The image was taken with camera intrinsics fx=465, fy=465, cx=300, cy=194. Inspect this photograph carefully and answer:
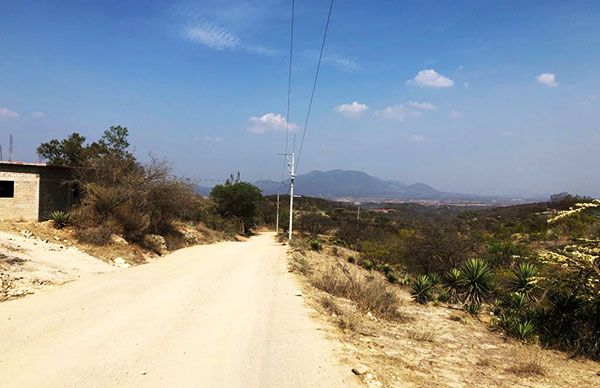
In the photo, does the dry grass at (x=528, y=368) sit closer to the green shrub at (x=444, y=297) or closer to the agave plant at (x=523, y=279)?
the agave plant at (x=523, y=279)

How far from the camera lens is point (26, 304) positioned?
10.2 m

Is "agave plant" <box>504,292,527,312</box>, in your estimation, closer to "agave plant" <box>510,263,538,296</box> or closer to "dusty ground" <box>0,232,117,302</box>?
"agave plant" <box>510,263,538,296</box>

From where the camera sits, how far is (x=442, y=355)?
908 cm

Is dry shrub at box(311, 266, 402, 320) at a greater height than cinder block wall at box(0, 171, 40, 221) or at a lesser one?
lesser

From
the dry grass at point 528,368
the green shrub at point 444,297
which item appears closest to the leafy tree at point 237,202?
the green shrub at point 444,297

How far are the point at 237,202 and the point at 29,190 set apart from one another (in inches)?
1410

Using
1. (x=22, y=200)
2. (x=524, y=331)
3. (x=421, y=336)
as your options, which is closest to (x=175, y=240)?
(x=22, y=200)

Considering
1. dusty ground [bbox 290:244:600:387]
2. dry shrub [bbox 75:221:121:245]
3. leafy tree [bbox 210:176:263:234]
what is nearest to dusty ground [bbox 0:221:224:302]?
dry shrub [bbox 75:221:121:245]

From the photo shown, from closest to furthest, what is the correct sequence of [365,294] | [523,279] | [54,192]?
[365,294] → [523,279] → [54,192]

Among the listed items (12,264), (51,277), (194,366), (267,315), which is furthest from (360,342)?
(12,264)

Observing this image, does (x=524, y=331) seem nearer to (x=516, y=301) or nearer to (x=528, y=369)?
(x=516, y=301)

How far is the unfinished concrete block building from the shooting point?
2161cm

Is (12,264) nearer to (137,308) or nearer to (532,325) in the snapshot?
(137,308)

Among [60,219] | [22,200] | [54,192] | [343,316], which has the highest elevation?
[54,192]
